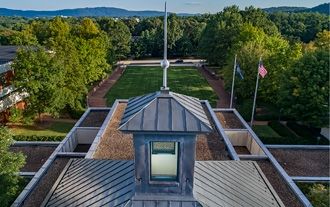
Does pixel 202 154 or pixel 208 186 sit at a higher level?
pixel 208 186

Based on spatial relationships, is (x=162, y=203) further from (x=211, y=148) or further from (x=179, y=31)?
(x=179, y=31)

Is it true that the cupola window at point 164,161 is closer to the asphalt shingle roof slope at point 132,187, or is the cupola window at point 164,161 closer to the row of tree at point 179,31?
the asphalt shingle roof slope at point 132,187

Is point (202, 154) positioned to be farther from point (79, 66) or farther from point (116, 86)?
point (116, 86)

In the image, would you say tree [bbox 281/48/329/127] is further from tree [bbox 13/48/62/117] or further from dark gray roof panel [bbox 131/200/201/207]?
dark gray roof panel [bbox 131/200/201/207]

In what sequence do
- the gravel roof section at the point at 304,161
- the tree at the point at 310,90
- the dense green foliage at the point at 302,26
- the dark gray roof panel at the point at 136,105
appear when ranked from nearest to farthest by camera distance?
the dark gray roof panel at the point at 136,105 → the gravel roof section at the point at 304,161 → the tree at the point at 310,90 → the dense green foliage at the point at 302,26

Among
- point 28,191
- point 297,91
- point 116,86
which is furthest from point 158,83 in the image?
point 28,191

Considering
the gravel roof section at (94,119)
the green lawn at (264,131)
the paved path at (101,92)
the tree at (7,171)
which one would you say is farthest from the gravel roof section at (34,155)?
the green lawn at (264,131)

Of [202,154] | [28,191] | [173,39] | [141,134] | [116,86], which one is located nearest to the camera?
[141,134]
